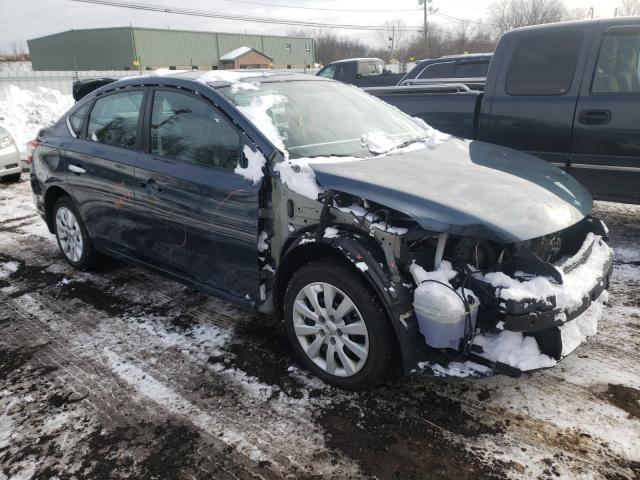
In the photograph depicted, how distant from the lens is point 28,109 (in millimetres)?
15641

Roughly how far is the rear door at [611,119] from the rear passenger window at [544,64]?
182 mm

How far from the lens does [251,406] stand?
2797 mm

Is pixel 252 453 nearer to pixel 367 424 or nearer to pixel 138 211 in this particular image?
pixel 367 424

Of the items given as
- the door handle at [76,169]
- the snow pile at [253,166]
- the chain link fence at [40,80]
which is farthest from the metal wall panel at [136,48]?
the snow pile at [253,166]

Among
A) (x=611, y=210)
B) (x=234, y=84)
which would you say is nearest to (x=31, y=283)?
(x=234, y=84)

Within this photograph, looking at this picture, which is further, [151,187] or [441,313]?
[151,187]

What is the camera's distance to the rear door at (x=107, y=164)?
385 centimetres

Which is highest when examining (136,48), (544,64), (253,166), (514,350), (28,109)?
(136,48)

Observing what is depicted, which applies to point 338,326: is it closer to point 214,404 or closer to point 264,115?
point 214,404

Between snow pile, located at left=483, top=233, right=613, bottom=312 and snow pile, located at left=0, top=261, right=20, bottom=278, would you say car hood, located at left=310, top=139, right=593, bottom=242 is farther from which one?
snow pile, located at left=0, top=261, right=20, bottom=278

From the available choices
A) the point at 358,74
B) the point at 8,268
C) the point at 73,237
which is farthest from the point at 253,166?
the point at 358,74

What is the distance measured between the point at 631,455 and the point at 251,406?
6.10 feet

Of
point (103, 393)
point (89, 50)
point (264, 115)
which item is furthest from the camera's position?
point (89, 50)

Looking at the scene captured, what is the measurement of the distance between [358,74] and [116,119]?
10.8 metres
